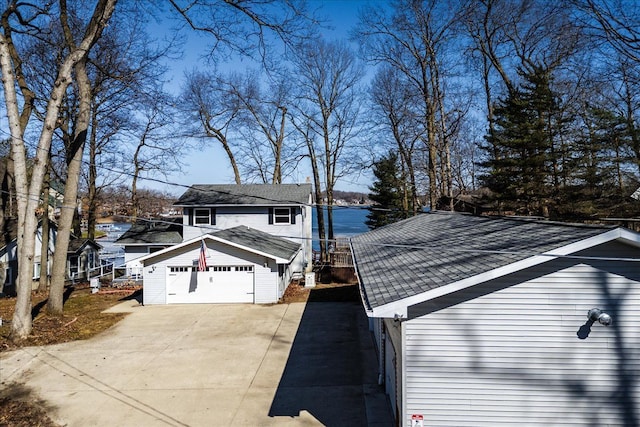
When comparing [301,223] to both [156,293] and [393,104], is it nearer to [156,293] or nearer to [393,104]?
[156,293]

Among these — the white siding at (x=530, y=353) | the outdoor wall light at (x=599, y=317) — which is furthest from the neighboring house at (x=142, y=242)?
the outdoor wall light at (x=599, y=317)

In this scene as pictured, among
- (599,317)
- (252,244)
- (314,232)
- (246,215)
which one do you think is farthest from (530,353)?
(314,232)

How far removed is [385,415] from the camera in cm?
800

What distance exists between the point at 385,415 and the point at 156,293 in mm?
13898

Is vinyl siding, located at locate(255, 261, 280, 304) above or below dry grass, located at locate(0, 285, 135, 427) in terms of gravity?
above

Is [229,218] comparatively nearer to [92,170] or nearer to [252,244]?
[252,244]

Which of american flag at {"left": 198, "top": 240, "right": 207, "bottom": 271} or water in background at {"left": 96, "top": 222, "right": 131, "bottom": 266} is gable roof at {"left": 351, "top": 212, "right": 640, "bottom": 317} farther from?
water in background at {"left": 96, "top": 222, "right": 131, "bottom": 266}

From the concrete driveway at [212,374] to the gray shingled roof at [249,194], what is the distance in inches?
406

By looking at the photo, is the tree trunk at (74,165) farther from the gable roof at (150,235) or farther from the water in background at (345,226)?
the water in background at (345,226)

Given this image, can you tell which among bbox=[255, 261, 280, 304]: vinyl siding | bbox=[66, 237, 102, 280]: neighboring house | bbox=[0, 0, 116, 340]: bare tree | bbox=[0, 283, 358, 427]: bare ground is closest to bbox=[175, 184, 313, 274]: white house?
bbox=[0, 283, 358, 427]: bare ground

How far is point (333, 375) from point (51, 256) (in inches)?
972

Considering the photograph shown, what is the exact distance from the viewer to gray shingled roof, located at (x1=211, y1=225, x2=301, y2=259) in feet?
62.3

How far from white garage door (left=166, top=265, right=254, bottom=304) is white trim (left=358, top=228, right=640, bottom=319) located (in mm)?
13551

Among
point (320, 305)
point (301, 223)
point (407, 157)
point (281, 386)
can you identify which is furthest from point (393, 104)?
point (281, 386)
